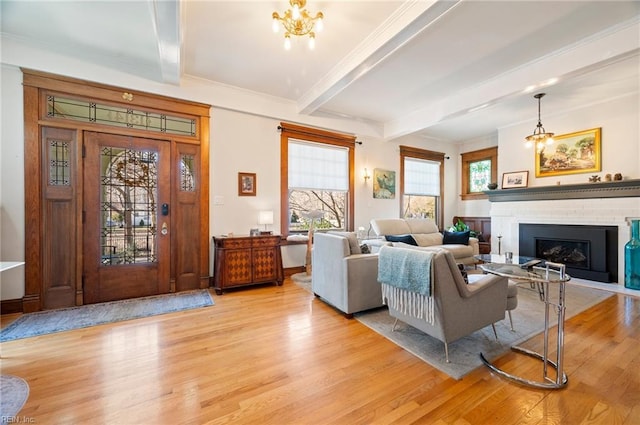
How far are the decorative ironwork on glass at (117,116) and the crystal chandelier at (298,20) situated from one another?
7.13ft

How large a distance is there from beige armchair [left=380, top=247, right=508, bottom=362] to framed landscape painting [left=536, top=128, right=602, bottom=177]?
13.2ft

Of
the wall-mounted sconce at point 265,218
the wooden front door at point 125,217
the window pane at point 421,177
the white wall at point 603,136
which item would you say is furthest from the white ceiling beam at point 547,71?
the wooden front door at point 125,217

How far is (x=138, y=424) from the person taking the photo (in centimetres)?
152

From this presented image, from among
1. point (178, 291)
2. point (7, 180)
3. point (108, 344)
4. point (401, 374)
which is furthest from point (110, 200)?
point (401, 374)

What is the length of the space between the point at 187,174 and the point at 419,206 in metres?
5.57

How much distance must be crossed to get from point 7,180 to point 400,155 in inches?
259

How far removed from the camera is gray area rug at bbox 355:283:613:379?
6.95 ft

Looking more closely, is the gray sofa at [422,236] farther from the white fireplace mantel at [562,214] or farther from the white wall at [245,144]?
the white fireplace mantel at [562,214]

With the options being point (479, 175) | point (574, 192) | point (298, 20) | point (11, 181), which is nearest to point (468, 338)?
point (298, 20)

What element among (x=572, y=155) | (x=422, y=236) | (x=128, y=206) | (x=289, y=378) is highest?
(x=572, y=155)

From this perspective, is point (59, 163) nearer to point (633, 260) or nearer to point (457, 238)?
point (457, 238)

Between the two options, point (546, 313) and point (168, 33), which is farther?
point (168, 33)

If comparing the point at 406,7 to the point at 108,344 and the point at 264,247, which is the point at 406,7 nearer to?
the point at 264,247

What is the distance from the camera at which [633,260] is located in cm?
399
